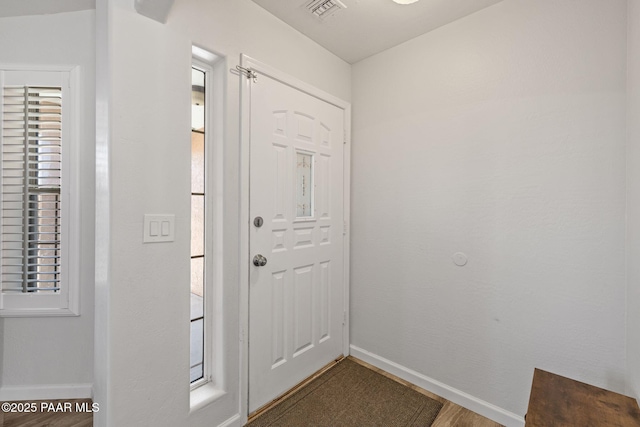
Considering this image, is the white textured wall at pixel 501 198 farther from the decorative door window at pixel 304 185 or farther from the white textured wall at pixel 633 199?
the decorative door window at pixel 304 185

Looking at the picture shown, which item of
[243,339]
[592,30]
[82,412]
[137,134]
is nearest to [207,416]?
[243,339]

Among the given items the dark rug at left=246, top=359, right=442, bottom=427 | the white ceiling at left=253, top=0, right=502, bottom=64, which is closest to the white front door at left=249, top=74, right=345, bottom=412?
the dark rug at left=246, top=359, right=442, bottom=427

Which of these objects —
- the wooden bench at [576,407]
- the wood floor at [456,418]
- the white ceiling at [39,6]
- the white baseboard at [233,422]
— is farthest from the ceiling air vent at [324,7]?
the wood floor at [456,418]

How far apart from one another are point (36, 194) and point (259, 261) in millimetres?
→ 1494

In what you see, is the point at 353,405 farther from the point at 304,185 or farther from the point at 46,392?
the point at 46,392

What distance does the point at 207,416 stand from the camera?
1.46m

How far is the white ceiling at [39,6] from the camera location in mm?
1658

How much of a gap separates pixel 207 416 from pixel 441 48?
2.56 m

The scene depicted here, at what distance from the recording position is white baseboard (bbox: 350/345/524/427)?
1615 millimetres

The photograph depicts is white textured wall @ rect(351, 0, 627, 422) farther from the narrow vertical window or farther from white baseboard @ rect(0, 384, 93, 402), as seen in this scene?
white baseboard @ rect(0, 384, 93, 402)

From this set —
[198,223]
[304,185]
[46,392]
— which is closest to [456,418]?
[304,185]

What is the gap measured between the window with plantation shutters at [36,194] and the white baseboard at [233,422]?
1.22 m

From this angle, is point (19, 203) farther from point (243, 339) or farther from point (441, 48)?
point (441, 48)

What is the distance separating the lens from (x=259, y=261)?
1716mm
